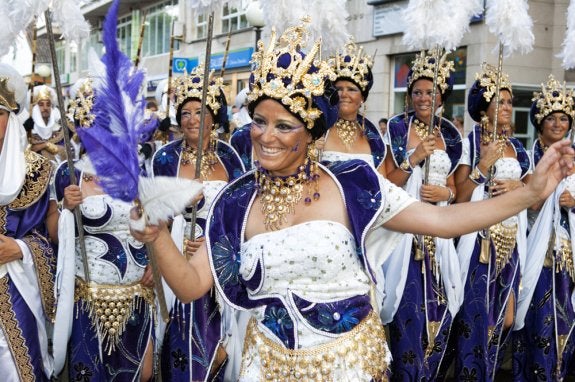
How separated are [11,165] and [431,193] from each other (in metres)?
2.68

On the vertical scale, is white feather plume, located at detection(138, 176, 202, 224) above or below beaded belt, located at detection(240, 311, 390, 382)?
above

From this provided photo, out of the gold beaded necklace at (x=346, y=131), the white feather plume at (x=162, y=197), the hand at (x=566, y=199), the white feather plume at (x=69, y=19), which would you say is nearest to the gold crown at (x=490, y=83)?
the hand at (x=566, y=199)

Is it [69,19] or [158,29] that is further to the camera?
[158,29]

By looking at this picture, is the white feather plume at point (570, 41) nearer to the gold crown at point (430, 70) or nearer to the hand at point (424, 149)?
the gold crown at point (430, 70)

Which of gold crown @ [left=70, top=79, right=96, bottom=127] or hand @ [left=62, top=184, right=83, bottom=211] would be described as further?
gold crown @ [left=70, top=79, right=96, bottom=127]

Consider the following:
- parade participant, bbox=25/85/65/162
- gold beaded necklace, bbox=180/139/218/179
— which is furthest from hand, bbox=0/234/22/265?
parade participant, bbox=25/85/65/162

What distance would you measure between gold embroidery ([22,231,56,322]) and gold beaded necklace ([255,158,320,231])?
5.89 feet

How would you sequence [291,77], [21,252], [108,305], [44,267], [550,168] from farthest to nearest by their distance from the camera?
[108,305] < [44,267] < [21,252] < [291,77] < [550,168]

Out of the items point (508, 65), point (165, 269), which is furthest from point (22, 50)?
point (508, 65)

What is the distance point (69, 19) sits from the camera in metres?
4.00

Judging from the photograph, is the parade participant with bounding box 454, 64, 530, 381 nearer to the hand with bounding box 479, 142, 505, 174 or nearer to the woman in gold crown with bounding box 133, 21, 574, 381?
the hand with bounding box 479, 142, 505, 174

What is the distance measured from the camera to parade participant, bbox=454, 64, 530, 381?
17.7 ft

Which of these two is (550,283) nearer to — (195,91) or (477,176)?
(477,176)

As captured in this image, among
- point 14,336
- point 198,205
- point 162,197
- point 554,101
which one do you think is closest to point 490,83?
point 554,101
